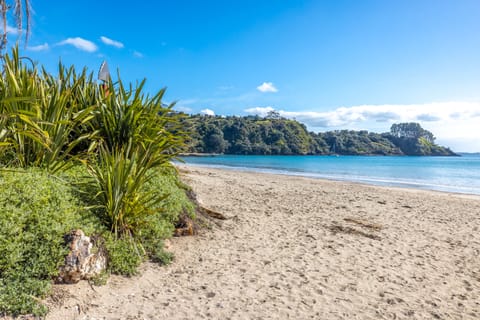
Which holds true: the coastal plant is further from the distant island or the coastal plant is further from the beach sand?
the distant island

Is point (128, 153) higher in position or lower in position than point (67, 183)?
higher

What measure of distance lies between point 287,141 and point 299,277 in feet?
312

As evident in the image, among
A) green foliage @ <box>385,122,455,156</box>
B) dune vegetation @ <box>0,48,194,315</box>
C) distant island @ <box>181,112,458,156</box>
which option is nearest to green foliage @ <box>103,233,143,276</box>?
dune vegetation @ <box>0,48,194,315</box>

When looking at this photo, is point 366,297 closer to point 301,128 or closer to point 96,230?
point 96,230

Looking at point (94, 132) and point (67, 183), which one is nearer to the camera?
point (67, 183)

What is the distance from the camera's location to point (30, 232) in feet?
9.43

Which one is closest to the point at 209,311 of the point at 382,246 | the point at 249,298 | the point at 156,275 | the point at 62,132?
the point at 249,298

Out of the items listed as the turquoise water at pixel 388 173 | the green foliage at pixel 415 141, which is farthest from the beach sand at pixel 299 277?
the green foliage at pixel 415 141

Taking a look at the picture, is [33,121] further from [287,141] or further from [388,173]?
[287,141]

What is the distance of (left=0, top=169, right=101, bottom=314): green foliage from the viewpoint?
8.51 ft

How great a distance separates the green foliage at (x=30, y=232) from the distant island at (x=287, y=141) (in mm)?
65390

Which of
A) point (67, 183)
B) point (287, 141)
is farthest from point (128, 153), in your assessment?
point (287, 141)

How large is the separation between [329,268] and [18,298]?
3.63 metres

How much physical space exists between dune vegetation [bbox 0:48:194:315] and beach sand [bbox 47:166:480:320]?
0.34 meters
